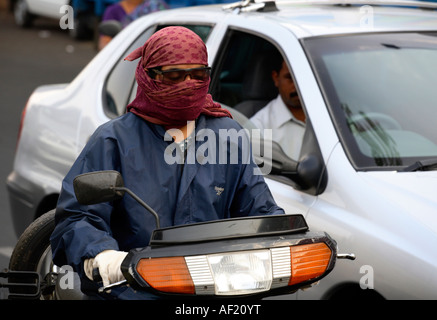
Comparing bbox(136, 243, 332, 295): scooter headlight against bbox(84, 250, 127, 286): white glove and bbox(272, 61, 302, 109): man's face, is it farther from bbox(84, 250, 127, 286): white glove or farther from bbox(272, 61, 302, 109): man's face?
bbox(272, 61, 302, 109): man's face

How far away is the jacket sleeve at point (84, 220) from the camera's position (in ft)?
8.95

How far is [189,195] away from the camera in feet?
9.69

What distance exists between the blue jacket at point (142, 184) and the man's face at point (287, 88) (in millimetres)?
1567

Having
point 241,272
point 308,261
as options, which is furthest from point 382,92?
point 241,272

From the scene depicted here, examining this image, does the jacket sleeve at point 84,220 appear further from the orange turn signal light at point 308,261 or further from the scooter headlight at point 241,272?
the orange turn signal light at point 308,261

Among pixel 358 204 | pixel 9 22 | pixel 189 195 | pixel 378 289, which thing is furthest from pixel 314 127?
pixel 9 22

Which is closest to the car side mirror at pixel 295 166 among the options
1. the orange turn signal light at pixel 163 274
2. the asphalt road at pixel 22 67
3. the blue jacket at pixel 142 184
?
the blue jacket at pixel 142 184

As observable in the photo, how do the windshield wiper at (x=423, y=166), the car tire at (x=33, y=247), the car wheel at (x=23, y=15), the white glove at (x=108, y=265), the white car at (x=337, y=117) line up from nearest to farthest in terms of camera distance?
1. the white glove at (x=108, y=265)
2. the white car at (x=337, y=117)
3. the car tire at (x=33, y=247)
4. the windshield wiper at (x=423, y=166)
5. the car wheel at (x=23, y=15)

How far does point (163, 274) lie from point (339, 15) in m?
2.59

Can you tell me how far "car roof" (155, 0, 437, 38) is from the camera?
14.4ft

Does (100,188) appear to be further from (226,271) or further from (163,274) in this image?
(226,271)

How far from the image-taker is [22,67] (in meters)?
15.6

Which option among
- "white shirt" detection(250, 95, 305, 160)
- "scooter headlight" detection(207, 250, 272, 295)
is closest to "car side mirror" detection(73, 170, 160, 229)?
"scooter headlight" detection(207, 250, 272, 295)
